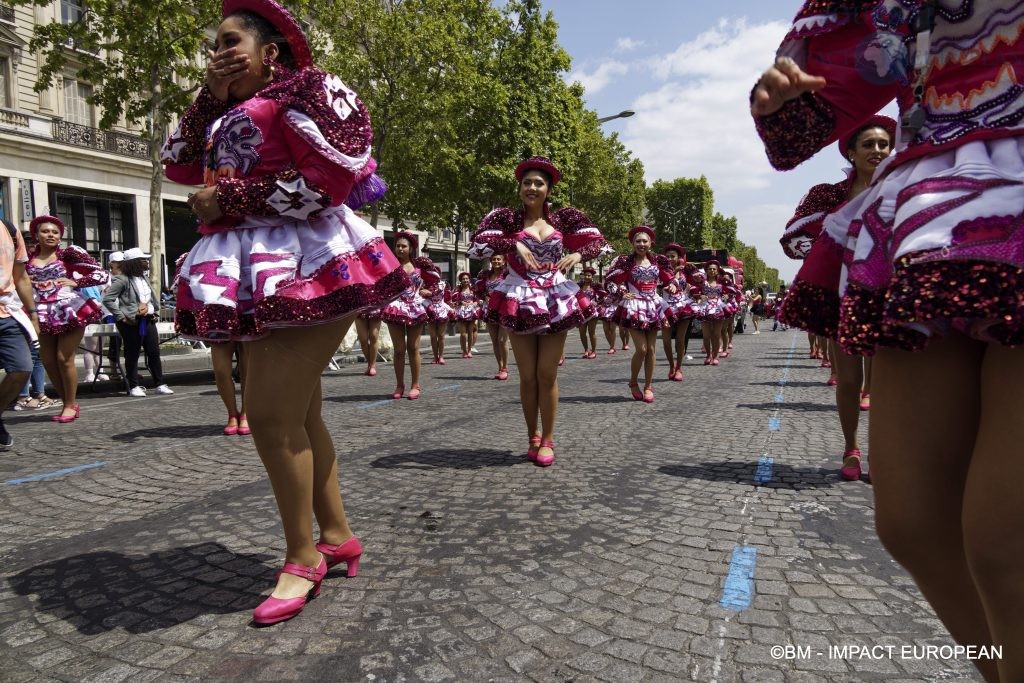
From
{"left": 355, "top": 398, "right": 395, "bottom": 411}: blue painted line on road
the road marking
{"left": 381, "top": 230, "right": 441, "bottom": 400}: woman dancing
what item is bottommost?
the road marking

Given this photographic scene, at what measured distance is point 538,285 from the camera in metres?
5.27

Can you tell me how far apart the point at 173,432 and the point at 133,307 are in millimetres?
3475

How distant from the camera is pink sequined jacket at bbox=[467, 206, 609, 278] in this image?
551 centimetres

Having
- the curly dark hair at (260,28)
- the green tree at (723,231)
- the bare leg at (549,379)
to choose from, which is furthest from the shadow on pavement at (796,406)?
the green tree at (723,231)

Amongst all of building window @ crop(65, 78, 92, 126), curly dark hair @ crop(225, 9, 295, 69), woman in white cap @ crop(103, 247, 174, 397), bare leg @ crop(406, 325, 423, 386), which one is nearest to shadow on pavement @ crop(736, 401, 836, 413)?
bare leg @ crop(406, 325, 423, 386)

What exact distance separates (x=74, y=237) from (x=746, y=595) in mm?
26484

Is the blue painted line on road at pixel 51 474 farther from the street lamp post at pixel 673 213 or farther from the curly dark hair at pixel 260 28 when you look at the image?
the street lamp post at pixel 673 213

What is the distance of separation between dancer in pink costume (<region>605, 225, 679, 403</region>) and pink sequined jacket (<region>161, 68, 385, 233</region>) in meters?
6.42

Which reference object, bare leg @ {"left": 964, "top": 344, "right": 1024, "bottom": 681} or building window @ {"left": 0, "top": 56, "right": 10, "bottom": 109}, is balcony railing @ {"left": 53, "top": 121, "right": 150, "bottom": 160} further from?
bare leg @ {"left": 964, "top": 344, "right": 1024, "bottom": 681}

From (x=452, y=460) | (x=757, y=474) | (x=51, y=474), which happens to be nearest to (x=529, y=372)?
(x=452, y=460)

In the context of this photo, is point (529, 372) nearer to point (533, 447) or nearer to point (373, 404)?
point (533, 447)

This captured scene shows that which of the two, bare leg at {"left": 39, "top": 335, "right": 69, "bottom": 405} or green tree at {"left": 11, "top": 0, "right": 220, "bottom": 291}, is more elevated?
green tree at {"left": 11, "top": 0, "right": 220, "bottom": 291}

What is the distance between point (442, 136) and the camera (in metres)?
24.6

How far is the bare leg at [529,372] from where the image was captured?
207 inches
